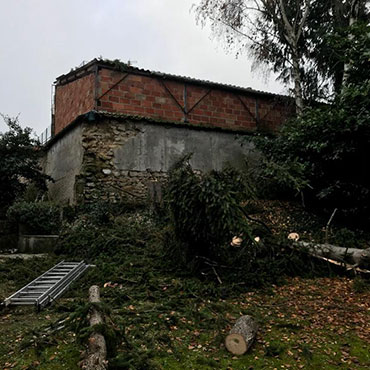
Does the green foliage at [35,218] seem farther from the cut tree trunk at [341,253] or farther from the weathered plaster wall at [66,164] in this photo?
the cut tree trunk at [341,253]

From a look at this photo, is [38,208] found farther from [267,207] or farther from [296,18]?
[296,18]

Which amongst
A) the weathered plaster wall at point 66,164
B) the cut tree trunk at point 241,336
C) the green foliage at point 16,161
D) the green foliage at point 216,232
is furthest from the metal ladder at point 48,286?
the green foliage at point 16,161

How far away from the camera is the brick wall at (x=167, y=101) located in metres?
9.52

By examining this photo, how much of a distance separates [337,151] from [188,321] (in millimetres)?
5647

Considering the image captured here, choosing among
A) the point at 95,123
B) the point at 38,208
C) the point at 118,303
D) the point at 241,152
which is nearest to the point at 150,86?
the point at 95,123

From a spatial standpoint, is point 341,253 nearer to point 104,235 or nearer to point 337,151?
point 337,151

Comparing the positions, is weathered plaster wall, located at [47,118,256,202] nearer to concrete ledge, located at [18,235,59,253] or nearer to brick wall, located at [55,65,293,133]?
brick wall, located at [55,65,293,133]

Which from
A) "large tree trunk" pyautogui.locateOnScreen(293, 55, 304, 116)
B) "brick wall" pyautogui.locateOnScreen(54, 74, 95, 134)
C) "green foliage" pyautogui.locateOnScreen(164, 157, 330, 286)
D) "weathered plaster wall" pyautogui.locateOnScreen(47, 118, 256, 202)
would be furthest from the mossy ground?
"large tree trunk" pyautogui.locateOnScreen(293, 55, 304, 116)

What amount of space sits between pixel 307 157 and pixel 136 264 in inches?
205

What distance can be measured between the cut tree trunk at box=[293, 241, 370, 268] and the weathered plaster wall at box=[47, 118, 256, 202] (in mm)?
4047

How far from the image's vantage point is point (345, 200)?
8039mm

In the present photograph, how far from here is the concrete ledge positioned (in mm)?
7207

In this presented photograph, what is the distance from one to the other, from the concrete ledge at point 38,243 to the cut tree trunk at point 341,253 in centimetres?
486

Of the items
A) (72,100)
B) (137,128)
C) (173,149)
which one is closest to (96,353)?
(137,128)
